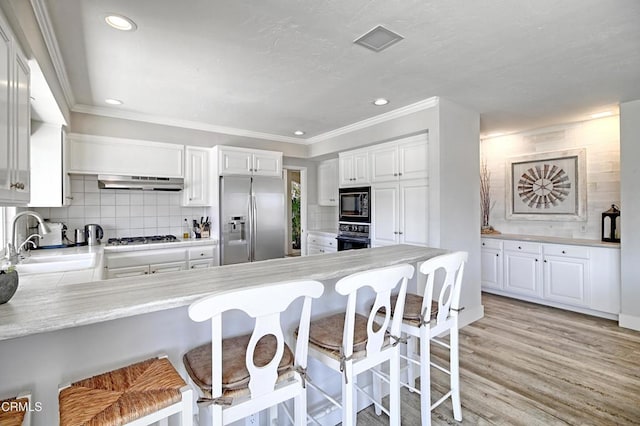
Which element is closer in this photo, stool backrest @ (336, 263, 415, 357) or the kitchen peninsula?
the kitchen peninsula

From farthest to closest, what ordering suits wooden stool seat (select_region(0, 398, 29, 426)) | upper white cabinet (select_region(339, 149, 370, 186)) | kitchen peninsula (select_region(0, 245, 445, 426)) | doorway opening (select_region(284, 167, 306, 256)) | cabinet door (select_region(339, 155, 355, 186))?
doorway opening (select_region(284, 167, 306, 256))
cabinet door (select_region(339, 155, 355, 186))
upper white cabinet (select_region(339, 149, 370, 186))
kitchen peninsula (select_region(0, 245, 445, 426))
wooden stool seat (select_region(0, 398, 29, 426))

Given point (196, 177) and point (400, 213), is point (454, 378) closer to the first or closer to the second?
point (400, 213)

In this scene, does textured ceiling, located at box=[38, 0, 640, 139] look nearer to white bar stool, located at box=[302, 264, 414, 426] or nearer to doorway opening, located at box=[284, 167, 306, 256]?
white bar stool, located at box=[302, 264, 414, 426]

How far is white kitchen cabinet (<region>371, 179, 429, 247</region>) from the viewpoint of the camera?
346 centimetres

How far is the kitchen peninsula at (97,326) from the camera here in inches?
37.9

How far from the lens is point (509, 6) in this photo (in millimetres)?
1706

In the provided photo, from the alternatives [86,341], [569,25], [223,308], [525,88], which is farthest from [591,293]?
[86,341]

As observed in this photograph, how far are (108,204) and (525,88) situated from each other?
4634 millimetres

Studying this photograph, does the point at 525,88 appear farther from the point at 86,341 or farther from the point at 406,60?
the point at 86,341

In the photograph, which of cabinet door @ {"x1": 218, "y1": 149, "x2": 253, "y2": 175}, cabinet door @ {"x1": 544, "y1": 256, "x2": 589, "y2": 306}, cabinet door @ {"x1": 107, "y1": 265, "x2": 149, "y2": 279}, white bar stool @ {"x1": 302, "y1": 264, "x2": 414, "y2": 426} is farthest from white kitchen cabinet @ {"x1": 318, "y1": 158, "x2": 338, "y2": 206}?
white bar stool @ {"x1": 302, "y1": 264, "x2": 414, "y2": 426}

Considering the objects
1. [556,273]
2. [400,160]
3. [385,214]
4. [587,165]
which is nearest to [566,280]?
[556,273]

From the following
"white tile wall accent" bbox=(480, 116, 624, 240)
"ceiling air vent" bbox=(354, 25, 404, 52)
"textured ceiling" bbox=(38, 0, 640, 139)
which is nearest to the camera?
"textured ceiling" bbox=(38, 0, 640, 139)

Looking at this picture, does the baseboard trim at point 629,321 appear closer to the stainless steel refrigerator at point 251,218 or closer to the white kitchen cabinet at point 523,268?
the white kitchen cabinet at point 523,268

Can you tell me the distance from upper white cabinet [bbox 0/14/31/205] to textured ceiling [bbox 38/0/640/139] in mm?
485
